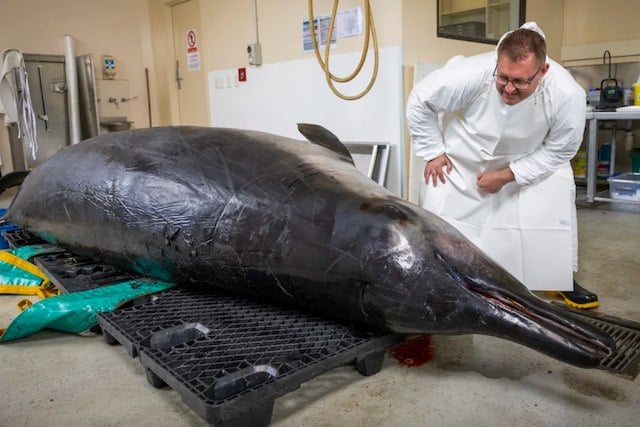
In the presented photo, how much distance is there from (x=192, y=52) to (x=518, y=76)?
449cm

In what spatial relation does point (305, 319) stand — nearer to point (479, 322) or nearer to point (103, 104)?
point (479, 322)

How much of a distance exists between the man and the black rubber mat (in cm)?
29

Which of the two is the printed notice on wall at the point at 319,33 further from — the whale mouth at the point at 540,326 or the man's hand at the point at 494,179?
the whale mouth at the point at 540,326

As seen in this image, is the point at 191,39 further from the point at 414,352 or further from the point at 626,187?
the point at 414,352

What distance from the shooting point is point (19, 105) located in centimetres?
538

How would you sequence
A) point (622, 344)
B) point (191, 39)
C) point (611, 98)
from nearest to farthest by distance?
1. point (622, 344)
2. point (611, 98)
3. point (191, 39)

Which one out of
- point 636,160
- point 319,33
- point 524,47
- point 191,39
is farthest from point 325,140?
point 191,39

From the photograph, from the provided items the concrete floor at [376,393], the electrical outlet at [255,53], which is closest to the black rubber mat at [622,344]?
the concrete floor at [376,393]

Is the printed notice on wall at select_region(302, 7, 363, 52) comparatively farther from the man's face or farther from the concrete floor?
the concrete floor

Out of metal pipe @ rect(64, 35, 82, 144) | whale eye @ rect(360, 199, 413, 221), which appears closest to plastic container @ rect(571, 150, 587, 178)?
whale eye @ rect(360, 199, 413, 221)

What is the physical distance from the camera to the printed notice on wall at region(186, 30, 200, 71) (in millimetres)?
5629

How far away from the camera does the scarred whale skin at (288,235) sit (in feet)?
4.62

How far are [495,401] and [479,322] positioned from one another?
0.29 metres

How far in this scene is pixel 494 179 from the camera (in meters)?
2.25
